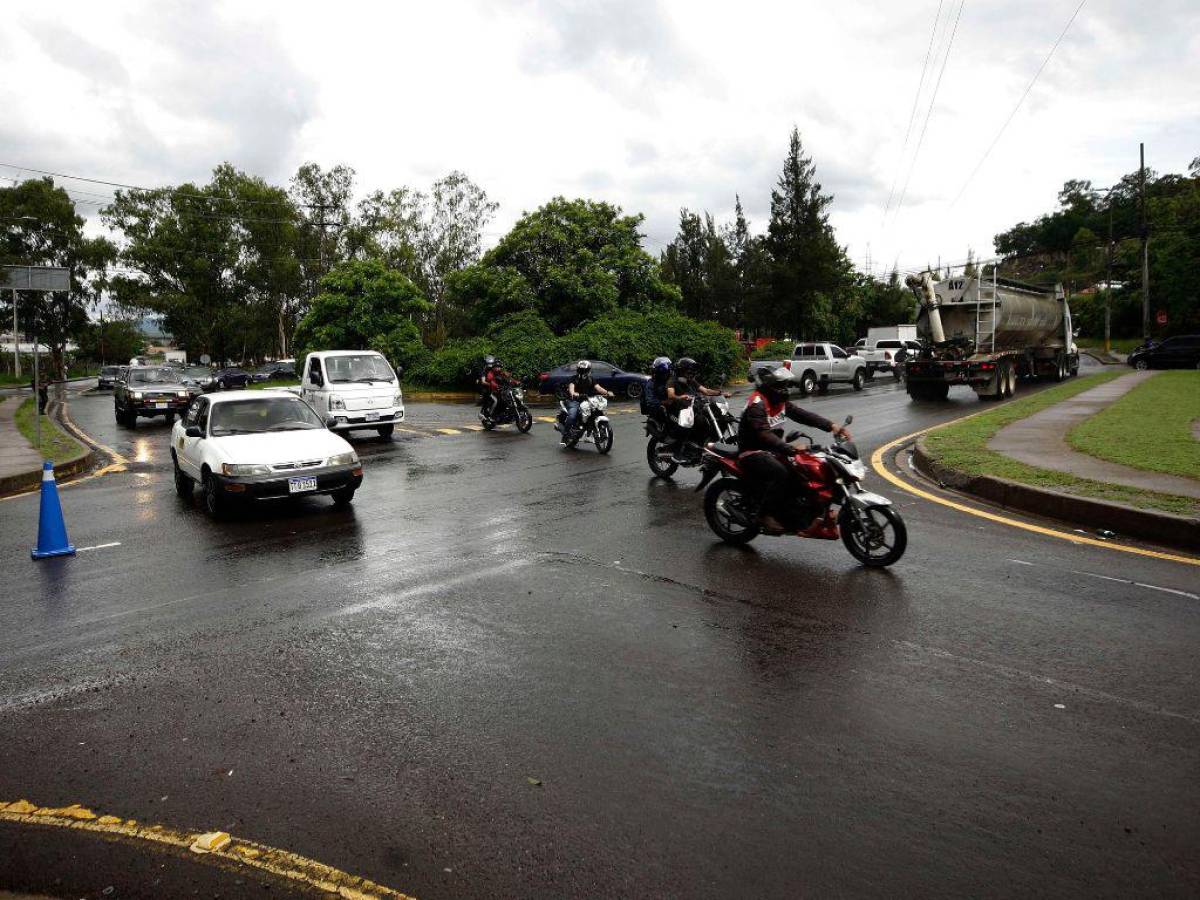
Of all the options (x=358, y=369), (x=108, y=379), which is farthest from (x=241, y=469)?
(x=108, y=379)

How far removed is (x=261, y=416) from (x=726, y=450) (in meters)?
6.20

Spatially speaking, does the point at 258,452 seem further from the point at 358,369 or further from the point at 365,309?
the point at 365,309

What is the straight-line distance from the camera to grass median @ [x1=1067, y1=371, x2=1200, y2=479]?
10.3 metres

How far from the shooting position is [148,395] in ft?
78.1

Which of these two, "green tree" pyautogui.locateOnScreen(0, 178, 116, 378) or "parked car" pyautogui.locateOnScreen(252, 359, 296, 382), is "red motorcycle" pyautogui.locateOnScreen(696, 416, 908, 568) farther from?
"green tree" pyautogui.locateOnScreen(0, 178, 116, 378)

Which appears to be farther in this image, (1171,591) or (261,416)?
(261,416)

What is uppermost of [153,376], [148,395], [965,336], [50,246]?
[50,246]

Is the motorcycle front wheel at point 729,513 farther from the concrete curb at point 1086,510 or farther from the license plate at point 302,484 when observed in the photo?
the license plate at point 302,484

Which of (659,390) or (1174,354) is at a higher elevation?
(659,390)

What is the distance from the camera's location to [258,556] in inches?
301

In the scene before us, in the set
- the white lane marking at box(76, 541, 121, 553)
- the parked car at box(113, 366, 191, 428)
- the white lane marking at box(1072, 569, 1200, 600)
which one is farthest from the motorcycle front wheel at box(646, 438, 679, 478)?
the parked car at box(113, 366, 191, 428)

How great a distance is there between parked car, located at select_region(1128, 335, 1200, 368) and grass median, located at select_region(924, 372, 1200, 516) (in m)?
28.2

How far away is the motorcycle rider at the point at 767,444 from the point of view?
7.23 metres

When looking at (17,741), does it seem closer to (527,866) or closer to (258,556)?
(527,866)
